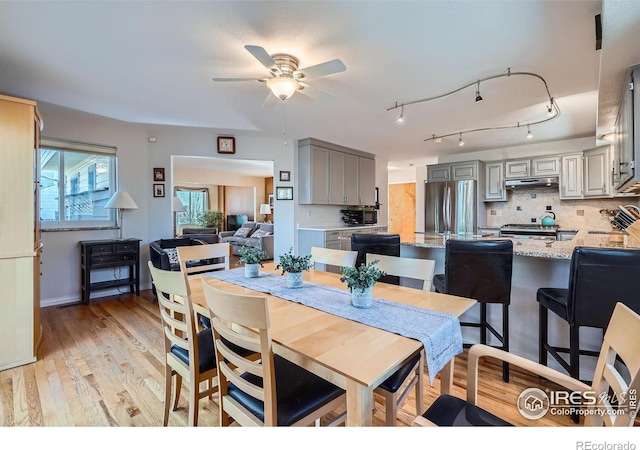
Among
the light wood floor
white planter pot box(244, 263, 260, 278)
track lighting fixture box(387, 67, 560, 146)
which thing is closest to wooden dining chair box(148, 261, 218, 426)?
the light wood floor

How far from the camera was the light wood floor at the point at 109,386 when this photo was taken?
1755 millimetres

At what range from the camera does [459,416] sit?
1050 mm

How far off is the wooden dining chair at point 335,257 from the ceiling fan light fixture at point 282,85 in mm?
1300

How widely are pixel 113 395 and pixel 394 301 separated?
1.91 meters

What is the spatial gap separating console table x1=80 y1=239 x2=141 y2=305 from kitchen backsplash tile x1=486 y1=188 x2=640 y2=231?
6149 mm

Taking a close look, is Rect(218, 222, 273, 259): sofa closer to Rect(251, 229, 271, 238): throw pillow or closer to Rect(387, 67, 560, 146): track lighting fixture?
Rect(251, 229, 271, 238): throw pillow

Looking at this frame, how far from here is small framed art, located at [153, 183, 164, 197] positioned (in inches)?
180

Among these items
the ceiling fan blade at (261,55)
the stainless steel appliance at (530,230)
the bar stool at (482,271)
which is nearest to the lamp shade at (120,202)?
the ceiling fan blade at (261,55)

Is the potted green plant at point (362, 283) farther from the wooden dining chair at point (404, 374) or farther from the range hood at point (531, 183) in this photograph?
the range hood at point (531, 183)

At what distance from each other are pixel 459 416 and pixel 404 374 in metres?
0.35

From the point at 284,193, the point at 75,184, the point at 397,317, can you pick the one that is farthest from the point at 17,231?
the point at 284,193

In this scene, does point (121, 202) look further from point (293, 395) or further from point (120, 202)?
point (293, 395)

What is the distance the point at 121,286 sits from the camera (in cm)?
421
